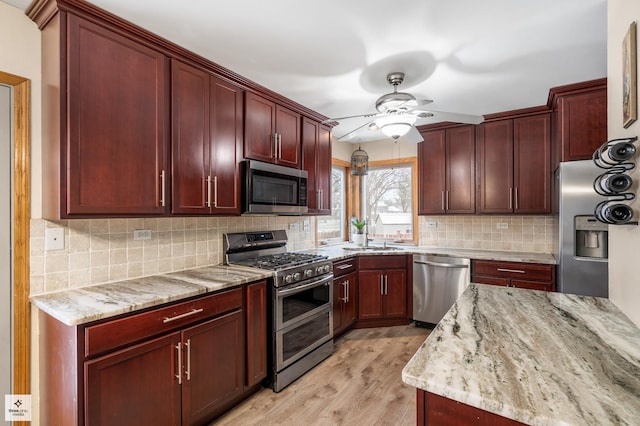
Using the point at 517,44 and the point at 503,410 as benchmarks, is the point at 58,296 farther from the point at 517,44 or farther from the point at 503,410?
the point at 517,44

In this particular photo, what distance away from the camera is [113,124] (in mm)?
1806

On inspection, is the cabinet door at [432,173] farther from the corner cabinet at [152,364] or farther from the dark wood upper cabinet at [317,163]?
the corner cabinet at [152,364]

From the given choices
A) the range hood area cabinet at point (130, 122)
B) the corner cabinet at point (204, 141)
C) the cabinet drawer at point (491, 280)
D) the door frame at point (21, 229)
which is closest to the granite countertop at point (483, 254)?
the cabinet drawer at point (491, 280)

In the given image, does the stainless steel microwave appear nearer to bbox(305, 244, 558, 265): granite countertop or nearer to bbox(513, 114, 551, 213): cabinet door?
bbox(305, 244, 558, 265): granite countertop

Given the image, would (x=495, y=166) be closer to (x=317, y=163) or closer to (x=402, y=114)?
(x=402, y=114)

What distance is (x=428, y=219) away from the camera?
14.0 feet

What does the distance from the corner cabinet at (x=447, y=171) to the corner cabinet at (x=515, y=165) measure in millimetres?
98

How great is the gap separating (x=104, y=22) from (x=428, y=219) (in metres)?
3.84

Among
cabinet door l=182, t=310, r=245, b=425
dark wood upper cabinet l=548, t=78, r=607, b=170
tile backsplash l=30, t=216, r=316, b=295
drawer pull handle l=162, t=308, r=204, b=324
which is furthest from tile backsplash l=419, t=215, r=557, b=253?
drawer pull handle l=162, t=308, r=204, b=324

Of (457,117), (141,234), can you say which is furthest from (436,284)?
(141,234)

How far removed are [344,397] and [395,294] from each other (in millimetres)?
1601

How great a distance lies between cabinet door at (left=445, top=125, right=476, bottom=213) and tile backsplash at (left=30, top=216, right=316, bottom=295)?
2.51 metres

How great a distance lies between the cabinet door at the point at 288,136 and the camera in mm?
2973

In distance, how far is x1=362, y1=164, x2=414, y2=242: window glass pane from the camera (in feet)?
14.9
